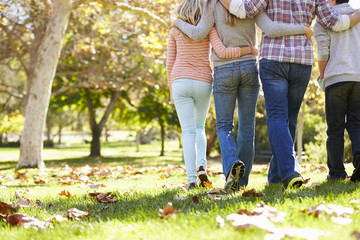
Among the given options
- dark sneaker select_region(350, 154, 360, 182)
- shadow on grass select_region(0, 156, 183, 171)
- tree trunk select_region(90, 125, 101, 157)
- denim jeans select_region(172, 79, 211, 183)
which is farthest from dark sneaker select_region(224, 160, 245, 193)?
tree trunk select_region(90, 125, 101, 157)

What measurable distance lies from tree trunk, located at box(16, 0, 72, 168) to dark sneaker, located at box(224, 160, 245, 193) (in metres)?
8.59

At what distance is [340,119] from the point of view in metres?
3.64

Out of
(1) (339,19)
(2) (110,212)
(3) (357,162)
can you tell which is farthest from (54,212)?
(1) (339,19)

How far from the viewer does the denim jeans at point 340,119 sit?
3.55m

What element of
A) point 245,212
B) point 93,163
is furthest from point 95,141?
point 245,212

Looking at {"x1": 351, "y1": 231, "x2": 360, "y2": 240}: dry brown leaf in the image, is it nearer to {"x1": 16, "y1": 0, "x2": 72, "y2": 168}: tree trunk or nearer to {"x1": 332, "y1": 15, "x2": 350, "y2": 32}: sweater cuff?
{"x1": 332, "y1": 15, "x2": 350, "y2": 32}: sweater cuff

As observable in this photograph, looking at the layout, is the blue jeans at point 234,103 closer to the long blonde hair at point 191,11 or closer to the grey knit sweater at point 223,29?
the grey knit sweater at point 223,29

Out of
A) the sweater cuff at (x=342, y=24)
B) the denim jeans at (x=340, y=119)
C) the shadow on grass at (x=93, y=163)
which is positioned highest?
the sweater cuff at (x=342, y=24)

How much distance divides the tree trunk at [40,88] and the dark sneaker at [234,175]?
28.2ft

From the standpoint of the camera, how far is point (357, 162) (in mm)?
3432

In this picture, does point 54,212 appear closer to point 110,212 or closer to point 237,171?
point 110,212

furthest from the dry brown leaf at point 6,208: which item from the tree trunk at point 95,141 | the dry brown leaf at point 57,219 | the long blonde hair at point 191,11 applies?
the tree trunk at point 95,141

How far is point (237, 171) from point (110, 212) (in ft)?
4.05

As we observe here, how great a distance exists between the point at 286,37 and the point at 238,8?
1.79ft
